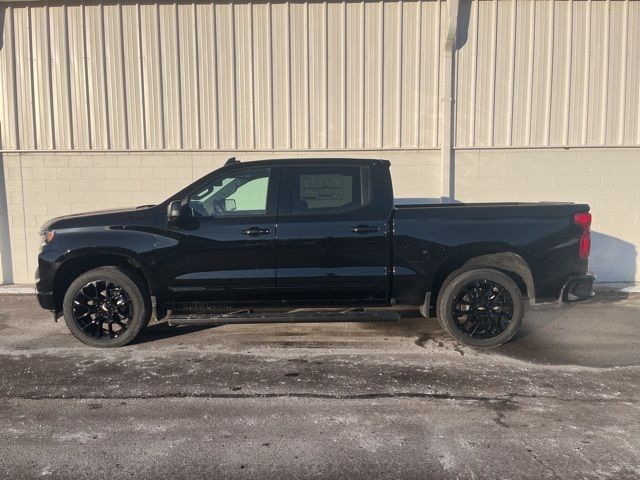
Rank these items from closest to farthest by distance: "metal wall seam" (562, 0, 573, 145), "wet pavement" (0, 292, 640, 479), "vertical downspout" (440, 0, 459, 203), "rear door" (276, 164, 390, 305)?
"wet pavement" (0, 292, 640, 479) < "rear door" (276, 164, 390, 305) < "vertical downspout" (440, 0, 459, 203) < "metal wall seam" (562, 0, 573, 145)

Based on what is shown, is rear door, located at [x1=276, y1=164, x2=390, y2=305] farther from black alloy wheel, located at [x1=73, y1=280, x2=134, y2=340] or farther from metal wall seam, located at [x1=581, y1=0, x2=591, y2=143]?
metal wall seam, located at [x1=581, y1=0, x2=591, y2=143]

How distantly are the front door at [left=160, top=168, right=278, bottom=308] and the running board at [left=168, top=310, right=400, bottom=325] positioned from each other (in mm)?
142

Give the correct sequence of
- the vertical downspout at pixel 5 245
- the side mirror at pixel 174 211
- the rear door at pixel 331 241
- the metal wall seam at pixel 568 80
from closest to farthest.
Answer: the side mirror at pixel 174 211
the rear door at pixel 331 241
the metal wall seam at pixel 568 80
the vertical downspout at pixel 5 245

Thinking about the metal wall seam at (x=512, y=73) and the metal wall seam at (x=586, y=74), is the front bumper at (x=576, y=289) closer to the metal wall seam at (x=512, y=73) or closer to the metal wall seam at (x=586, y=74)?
the metal wall seam at (x=512, y=73)

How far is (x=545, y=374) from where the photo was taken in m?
4.84

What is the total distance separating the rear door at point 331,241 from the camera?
5.36 m

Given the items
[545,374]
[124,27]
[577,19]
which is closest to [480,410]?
[545,374]

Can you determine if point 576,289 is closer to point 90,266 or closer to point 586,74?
point 586,74

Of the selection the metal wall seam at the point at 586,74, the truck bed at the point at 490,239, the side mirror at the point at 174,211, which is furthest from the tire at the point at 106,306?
the metal wall seam at the point at 586,74

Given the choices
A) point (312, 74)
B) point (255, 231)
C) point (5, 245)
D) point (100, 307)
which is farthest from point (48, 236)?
point (312, 74)

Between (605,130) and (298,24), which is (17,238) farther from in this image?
(605,130)

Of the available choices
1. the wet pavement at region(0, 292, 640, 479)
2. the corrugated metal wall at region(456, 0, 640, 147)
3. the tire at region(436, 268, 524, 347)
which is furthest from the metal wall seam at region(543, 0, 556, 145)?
the tire at region(436, 268, 524, 347)

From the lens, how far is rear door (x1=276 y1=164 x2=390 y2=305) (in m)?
5.36

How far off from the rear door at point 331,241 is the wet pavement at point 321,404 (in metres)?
0.65
